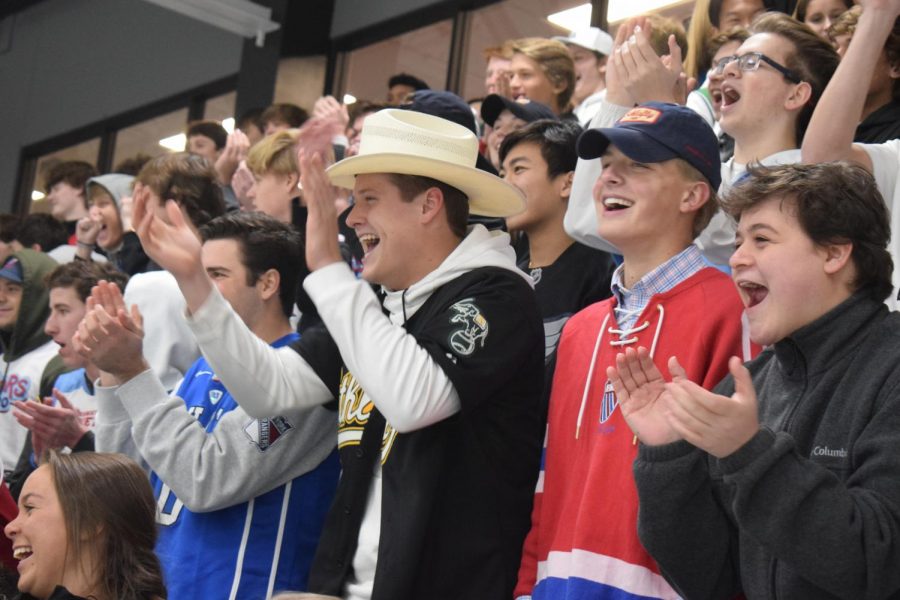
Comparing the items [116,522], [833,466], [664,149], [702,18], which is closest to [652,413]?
[833,466]

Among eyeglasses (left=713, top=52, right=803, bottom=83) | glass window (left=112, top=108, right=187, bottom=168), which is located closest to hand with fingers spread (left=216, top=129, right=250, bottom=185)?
eyeglasses (left=713, top=52, right=803, bottom=83)

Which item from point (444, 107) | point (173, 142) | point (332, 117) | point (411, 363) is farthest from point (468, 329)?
point (173, 142)

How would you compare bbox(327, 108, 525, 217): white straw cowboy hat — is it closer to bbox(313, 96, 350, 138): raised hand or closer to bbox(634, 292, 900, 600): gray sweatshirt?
bbox(634, 292, 900, 600): gray sweatshirt

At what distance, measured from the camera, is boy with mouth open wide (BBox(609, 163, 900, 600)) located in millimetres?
2031

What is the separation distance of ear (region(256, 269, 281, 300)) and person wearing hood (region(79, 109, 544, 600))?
66cm

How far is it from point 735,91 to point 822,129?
669 millimetres

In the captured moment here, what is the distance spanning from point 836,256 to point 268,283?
2034mm

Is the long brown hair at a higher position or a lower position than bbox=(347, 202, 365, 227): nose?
lower

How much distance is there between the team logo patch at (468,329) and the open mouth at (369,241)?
36 centimetres

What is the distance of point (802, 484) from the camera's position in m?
2.03

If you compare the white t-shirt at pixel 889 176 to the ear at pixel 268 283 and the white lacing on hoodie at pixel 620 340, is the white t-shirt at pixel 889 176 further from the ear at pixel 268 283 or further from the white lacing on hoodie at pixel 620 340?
the ear at pixel 268 283

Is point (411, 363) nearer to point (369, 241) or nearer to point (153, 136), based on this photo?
point (369, 241)

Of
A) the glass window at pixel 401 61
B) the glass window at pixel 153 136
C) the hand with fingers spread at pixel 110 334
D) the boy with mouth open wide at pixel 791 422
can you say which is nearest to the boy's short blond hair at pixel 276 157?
the hand with fingers spread at pixel 110 334

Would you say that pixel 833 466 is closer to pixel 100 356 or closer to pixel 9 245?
pixel 100 356
